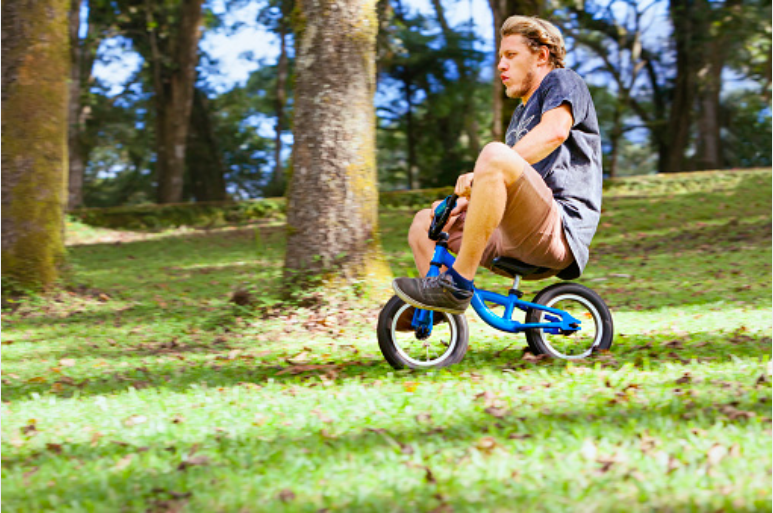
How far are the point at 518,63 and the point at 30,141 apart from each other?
599 cm

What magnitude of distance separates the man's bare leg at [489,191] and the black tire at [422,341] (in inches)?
24.0

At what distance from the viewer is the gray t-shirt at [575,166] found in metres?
4.15

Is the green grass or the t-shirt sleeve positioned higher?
the t-shirt sleeve

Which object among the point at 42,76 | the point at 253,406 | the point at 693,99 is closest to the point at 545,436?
the point at 253,406

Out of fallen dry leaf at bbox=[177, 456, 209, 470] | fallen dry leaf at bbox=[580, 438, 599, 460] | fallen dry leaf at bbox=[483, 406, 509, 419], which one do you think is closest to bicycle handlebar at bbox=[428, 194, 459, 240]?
fallen dry leaf at bbox=[483, 406, 509, 419]

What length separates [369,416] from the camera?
3.66m

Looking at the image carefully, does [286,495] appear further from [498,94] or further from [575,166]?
[498,94]

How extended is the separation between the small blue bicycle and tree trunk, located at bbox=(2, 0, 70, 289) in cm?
542

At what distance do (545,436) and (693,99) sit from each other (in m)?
20.7

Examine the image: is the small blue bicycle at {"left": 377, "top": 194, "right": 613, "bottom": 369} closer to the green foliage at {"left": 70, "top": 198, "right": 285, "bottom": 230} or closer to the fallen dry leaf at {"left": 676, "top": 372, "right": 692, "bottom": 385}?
the fallen dry leaf at {"left": 676, "top": 372, "right": 692, "bottom": 385}

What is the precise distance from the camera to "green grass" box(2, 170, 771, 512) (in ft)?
9.22

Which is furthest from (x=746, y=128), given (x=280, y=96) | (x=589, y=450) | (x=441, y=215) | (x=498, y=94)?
(x=589, y=450)

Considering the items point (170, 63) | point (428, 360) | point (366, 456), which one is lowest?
point (366, 456)

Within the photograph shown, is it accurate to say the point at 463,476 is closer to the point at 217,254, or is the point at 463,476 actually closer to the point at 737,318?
the point at 737,318
